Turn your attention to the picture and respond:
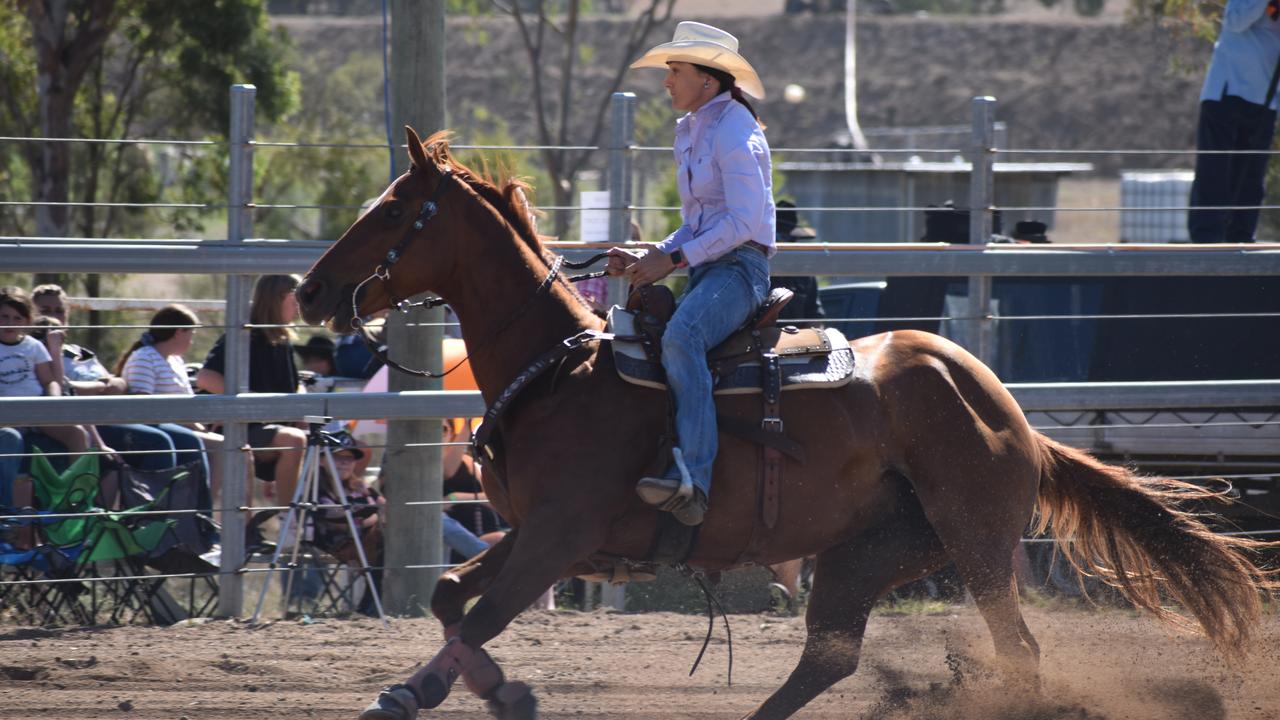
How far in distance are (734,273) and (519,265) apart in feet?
2.60

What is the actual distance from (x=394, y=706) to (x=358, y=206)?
325cm

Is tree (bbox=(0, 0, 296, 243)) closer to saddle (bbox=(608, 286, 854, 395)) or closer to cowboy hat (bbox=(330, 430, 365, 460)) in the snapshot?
cowboy hat (bbox=(330, 430, 365, 460))

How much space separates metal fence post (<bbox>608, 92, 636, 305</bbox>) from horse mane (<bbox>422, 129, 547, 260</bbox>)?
1801mm

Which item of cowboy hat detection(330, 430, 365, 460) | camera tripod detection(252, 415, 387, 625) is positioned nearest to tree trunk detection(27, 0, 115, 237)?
cowboy hat detection(330, 430, 365, 460)

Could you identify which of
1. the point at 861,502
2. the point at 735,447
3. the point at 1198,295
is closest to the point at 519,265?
the point at 735,447

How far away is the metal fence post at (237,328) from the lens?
6766 mm

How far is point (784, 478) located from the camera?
5188 millimetres

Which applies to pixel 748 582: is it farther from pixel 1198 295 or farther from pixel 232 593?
pixel 1198 295

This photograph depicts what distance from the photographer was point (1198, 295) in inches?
337

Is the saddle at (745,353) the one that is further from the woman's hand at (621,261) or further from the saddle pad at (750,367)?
the woman's hand at (621,261)

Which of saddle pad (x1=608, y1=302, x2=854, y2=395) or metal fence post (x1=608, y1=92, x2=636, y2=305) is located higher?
metal fence post (x1=608, y1=92, x2=636, y2=305)

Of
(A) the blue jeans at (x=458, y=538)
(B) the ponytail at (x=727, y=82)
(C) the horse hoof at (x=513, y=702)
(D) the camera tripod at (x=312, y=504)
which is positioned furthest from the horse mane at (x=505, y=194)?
(A) the blue jeans at (x=458, y=538)

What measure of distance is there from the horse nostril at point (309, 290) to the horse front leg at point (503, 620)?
1105 millimetres

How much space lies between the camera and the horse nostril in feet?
16.3
